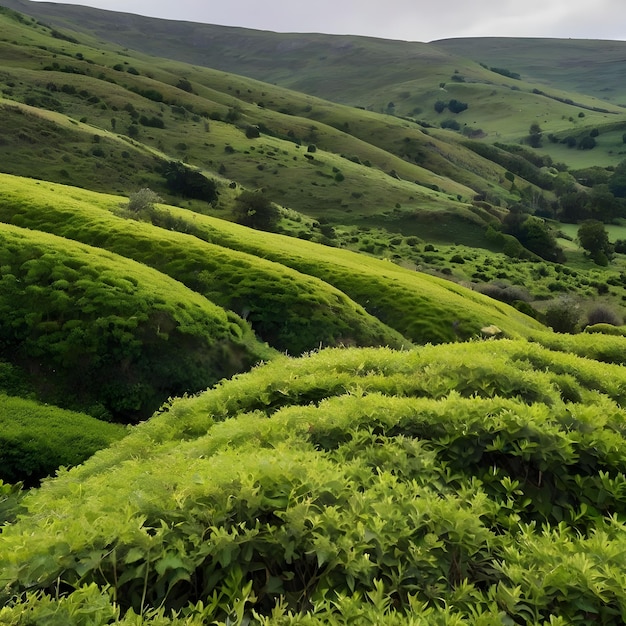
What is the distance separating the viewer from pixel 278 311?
3178cm

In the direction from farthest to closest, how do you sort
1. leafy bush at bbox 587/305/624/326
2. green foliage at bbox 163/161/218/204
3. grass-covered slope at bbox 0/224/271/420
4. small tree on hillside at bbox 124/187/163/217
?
green foliage at bbox 163/161/218/204
leafy bush at bbox 587/305/624/326
small tree on hillside at bbox 124/187/163/217
grass-covered slope at bbox 0/224/271/420

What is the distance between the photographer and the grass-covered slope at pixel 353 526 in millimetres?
4414

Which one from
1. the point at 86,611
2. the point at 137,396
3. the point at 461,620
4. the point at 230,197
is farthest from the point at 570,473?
the point at 230,197

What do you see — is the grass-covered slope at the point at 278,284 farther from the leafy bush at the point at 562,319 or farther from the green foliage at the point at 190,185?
the green foliage at the point at 190,185

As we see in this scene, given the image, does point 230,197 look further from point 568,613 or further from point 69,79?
point 568,613

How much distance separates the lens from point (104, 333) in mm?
22656

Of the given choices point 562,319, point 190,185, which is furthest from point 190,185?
point 562,319

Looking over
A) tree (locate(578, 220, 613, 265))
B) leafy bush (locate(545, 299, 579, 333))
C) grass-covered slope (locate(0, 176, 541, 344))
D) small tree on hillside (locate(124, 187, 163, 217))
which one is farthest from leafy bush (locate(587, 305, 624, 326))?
small tree on hillside (locate(124, 187, 163, 217))

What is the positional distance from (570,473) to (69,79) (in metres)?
172

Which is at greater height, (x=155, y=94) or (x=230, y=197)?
(x=155, y=94)

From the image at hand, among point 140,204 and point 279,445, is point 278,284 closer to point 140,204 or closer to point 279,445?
point 140,204

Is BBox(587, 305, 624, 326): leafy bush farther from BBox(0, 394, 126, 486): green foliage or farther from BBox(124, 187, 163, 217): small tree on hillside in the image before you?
BBox(0, 394, 126, 486): green foliage

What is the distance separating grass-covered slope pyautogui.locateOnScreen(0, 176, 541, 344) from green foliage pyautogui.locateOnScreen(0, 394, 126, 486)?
43.7 feet

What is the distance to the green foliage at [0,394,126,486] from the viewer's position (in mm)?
16219
